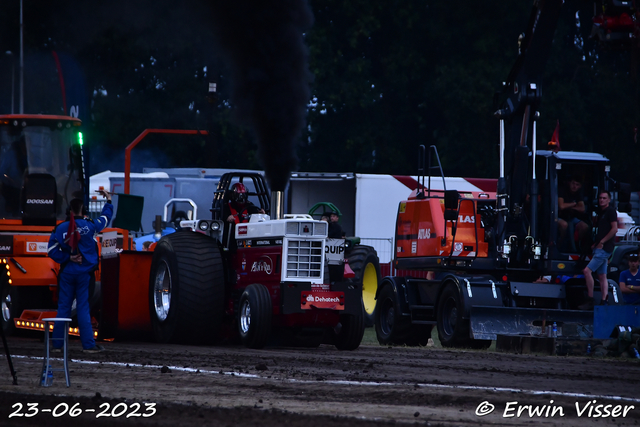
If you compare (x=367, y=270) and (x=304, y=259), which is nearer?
(x=304, y=259)

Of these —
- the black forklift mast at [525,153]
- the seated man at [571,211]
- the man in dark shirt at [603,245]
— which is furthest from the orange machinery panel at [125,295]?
the man in dark shirt at [603,245]

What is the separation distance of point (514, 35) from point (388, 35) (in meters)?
4.86

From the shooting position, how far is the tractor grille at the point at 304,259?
12.7 metres

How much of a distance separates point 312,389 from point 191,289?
506 cm

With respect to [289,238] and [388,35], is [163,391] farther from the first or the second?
[388,35]

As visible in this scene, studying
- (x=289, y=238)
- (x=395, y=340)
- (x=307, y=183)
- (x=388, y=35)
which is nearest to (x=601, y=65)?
(x=388, y=35)

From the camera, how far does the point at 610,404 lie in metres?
7.53

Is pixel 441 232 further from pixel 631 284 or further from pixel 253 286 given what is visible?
pixel 253 286

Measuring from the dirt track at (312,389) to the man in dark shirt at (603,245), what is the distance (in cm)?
256

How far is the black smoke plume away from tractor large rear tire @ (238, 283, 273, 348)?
166cm

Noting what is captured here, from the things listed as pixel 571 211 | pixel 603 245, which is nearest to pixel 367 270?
pixel 571 211

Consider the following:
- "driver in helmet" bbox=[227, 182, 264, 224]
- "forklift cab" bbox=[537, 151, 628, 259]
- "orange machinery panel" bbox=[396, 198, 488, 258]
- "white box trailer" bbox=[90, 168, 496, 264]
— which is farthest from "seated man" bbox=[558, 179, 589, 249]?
"white box trailer" bbox=[90, 168, 496, 264]

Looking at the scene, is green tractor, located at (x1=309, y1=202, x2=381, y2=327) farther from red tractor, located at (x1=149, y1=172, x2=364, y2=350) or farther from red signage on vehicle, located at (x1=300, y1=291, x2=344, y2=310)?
red signage on vehicle, located at (x1=300, y1=291, x2=344, y2=310)

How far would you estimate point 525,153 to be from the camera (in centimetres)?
1526
